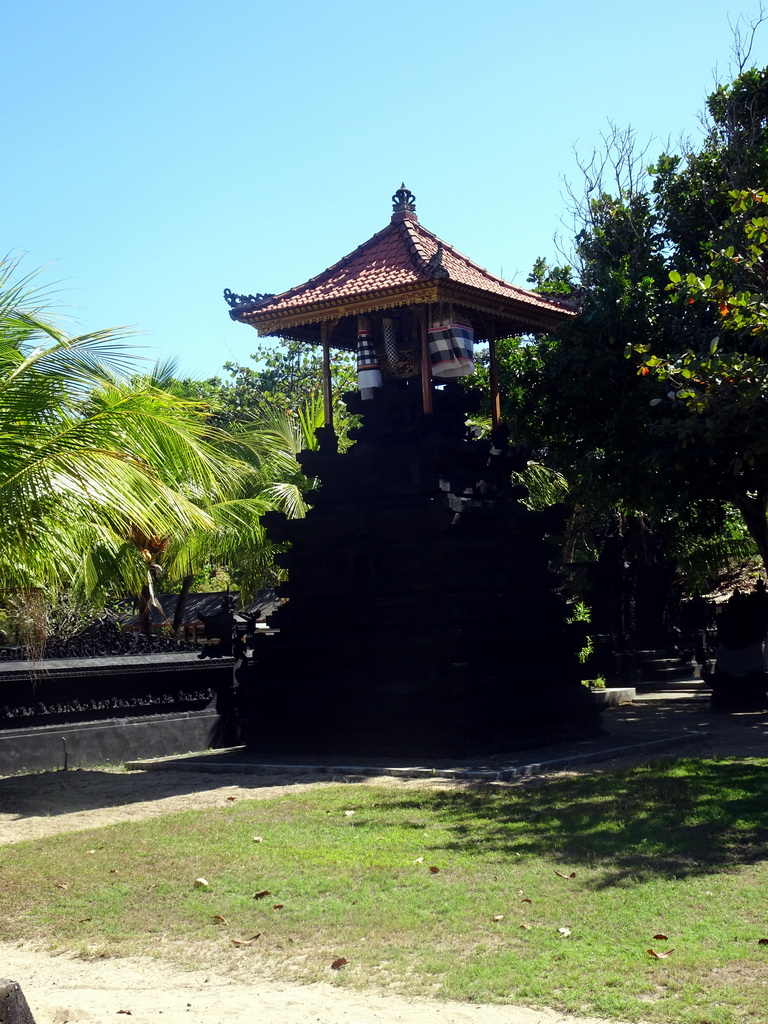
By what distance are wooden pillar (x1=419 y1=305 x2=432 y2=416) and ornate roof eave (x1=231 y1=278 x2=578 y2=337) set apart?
0.32 m

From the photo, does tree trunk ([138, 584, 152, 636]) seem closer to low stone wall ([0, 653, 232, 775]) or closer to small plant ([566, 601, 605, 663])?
low stone wall ([0, 653, 232, 775])

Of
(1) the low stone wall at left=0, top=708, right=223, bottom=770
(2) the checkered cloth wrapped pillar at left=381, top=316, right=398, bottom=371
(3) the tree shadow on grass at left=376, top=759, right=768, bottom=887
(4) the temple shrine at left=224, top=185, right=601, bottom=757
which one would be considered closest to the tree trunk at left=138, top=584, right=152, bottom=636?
(1) the low stone wall at left=0, top=708, right=223, bottom=770

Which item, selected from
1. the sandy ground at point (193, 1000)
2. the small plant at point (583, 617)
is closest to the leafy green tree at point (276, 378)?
the small plant at point (583, 617)

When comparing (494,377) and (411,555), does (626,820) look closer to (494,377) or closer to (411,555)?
(411,555)

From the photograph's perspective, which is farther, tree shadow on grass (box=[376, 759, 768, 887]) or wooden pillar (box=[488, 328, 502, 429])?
wooden pillar (box=[488, 328, 502, 429])

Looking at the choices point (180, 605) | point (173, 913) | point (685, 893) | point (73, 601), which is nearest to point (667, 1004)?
point (685, 893)

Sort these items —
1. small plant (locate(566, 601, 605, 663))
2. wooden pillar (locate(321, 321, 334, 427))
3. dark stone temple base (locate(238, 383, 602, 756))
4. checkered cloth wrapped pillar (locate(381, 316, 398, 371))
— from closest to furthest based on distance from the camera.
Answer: dark stone temple base (locate(238, 383, 602, 756)) → wooden pillar (locate(321, 321, 334, 427)) → checkered cloth wrapped pillar (locate(381, 316, 398, 371)) → small plant (locate(566, 601, 605, 663))

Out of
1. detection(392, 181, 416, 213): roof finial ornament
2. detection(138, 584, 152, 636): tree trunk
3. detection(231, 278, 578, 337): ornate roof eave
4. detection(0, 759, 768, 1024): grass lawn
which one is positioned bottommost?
detection(0, 759, 768, 1024): grass lawn

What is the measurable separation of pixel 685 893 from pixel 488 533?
8.44 m

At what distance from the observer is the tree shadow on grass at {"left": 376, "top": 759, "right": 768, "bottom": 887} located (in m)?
7.28

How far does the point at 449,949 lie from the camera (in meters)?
5.49

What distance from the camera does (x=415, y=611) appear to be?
544 inches

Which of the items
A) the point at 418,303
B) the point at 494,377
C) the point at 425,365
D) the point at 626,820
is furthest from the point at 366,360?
the point at 626,820

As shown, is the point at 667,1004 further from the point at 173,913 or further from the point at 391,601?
the point at 391,601
